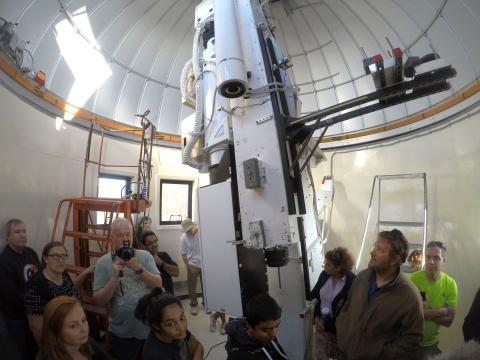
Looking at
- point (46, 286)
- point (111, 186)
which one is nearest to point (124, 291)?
point (46, 286)

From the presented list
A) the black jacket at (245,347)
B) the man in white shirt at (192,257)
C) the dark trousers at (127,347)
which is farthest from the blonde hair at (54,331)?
the man in white shirt at (192,257)

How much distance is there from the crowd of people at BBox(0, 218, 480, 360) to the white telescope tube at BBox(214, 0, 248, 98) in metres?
1.38

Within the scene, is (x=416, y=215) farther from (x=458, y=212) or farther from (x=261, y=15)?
(x=261, y=15)

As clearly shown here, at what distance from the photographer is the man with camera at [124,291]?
1.78m

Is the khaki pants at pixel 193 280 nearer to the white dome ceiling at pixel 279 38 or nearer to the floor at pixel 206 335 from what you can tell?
the floor at pixel 206 335

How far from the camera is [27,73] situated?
10.3 ft

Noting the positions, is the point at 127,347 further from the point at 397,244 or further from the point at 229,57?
the point at 229,57

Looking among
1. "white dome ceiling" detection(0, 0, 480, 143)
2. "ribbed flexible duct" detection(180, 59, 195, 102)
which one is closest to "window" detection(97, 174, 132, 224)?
"white dome ceiling" detection(0, 0, 480, 143)

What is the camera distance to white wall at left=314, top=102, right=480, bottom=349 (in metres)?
3.21

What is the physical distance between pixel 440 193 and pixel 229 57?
3.50 m

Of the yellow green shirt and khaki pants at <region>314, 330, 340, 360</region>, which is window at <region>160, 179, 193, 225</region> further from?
the yellow green shirt

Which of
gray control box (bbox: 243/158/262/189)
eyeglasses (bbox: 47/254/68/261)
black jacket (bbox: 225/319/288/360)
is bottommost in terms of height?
black jacket (bbox: 225/319/288/360)

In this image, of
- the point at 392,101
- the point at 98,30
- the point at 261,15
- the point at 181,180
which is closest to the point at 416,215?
the point at 392,101

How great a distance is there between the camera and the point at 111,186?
455cm
